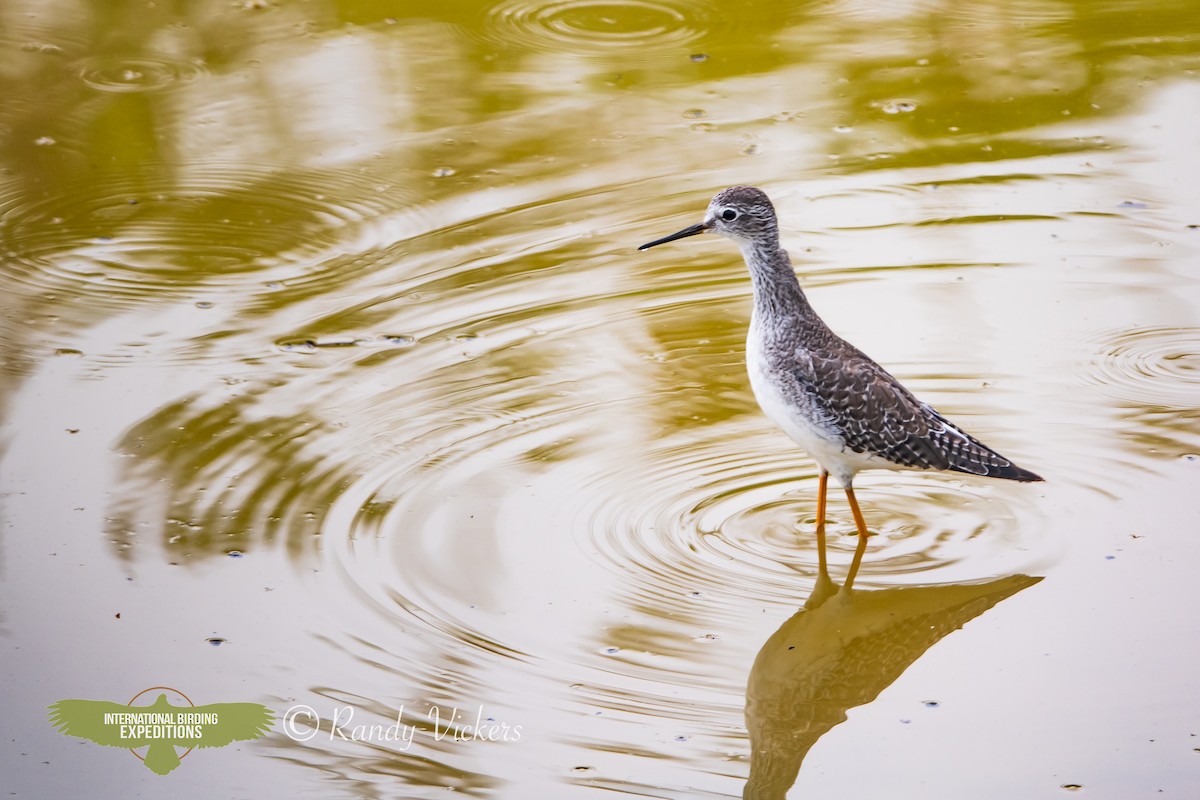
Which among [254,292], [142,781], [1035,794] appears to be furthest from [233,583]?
[1035,794]

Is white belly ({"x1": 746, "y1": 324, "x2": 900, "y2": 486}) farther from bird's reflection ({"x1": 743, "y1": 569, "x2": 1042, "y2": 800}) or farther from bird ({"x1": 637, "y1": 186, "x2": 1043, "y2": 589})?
bird's reflection ({"x1": 743, "y1": 569, "x2": 1042, "y2": 800})

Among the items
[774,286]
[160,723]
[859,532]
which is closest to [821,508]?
[859,532]

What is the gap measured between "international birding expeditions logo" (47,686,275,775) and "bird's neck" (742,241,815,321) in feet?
9.35

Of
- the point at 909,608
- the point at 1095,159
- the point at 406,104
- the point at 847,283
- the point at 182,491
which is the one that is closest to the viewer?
the point at 909,608

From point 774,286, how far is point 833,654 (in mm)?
1730

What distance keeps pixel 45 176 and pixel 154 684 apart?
18.0 ft

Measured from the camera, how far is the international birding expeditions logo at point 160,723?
531cm

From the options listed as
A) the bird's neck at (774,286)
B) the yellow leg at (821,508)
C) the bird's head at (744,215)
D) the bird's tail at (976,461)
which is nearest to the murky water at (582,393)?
the yellow leg at (821,508)

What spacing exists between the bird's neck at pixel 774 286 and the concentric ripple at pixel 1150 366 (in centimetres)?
198

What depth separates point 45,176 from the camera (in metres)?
9.86

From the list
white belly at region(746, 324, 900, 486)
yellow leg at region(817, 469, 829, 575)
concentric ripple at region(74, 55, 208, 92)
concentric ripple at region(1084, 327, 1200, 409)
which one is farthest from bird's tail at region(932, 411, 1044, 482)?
concentric ripple at region(74, 55, 208, 92)

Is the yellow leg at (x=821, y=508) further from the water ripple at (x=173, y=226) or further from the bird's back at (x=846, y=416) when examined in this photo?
the water ripple at (x=173, y=226)

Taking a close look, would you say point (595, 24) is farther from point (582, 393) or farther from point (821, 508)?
point (821, 508)

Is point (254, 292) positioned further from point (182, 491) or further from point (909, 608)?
point (909, 608)
